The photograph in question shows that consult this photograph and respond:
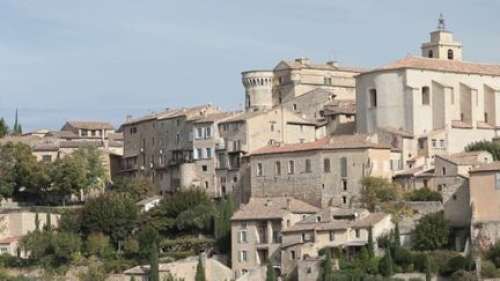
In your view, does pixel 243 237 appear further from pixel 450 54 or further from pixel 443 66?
pixel 450 54

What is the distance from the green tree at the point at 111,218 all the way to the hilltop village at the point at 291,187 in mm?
66

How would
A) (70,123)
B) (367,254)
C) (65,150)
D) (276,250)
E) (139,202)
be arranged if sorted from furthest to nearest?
(70,123) < (65,150) < (139,202) < (276,250) < (367,254)

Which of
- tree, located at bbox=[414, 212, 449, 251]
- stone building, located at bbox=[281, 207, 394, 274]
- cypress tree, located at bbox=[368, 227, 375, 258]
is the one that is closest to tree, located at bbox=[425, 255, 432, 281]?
tree, located at bbox=[414, 212, 449, 251]

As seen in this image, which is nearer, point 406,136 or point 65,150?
point 406,136

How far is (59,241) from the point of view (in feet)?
253

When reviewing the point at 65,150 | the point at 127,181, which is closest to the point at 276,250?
the point at 127,181

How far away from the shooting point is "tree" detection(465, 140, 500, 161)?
76.8 metres

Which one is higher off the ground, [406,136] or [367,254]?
[406,136]

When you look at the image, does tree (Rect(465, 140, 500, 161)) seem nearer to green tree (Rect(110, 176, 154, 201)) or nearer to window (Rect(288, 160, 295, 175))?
window (Rect(288, 160, 295, 175))

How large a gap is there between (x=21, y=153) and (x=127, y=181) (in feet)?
18.8

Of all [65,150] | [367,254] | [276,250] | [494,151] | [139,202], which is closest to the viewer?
[367,254]

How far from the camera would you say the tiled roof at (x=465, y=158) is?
2874 inches

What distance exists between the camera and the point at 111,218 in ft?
257

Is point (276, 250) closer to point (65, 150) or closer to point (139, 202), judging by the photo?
point (139, 202)
